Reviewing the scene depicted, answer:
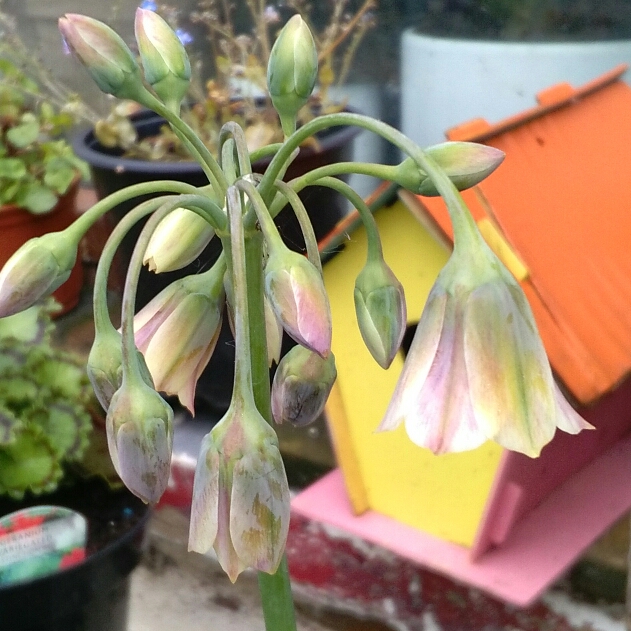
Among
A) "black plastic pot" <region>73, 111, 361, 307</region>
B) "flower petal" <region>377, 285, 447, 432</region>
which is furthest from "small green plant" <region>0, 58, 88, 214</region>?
"flower petal" <region>377, 285, 447, 432</region>

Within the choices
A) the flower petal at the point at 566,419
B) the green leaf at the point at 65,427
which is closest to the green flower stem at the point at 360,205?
the flower petal at the point at 566,419

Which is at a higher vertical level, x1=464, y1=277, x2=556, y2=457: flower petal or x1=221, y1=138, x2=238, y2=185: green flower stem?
x1=221, y1=138, x2=238, y2=185: green flower stem

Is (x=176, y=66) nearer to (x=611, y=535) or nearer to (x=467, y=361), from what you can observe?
(x=467, y=361)

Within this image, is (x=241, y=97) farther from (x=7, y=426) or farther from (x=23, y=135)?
(x=7, y=426)

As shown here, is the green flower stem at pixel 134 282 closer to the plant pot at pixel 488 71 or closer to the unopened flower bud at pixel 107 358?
the unopened flower bud at pixel 107 358

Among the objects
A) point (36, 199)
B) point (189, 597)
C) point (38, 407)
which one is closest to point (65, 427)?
point (38, 407)

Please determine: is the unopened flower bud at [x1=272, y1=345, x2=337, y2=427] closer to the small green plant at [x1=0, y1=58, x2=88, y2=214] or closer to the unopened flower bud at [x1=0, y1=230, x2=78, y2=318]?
the unopened flower bud at [x1=0, y1=230, x2=78, y2=318]
